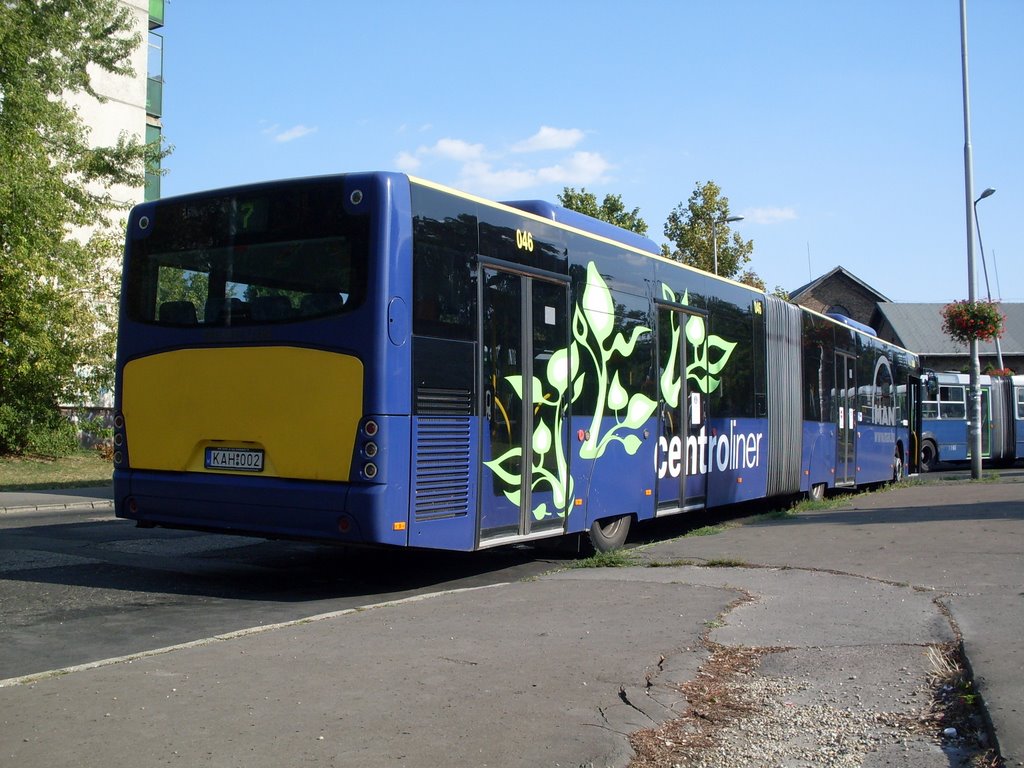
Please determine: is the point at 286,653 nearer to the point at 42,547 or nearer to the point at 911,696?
the point at 911,696

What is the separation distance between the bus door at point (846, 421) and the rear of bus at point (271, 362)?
13.6 m

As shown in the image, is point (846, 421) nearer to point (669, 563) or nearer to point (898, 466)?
point (898, 466)

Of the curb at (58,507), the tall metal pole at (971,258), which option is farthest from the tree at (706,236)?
the curb at (58,507)

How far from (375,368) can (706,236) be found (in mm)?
38632

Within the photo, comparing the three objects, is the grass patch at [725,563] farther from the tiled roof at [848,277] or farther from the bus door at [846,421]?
the tiled roof at [848,277]

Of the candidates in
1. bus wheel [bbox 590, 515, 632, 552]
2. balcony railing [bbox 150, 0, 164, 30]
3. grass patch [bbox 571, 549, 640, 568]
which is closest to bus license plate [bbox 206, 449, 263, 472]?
grass patch [bbox 571, 549, 640, 568]

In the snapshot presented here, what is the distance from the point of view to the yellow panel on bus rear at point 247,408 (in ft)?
26.3

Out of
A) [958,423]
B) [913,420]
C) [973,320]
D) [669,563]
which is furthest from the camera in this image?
[958,423]

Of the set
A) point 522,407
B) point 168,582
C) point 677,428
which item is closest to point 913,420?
point 677,428

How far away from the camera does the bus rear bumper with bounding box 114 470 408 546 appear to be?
786 cm

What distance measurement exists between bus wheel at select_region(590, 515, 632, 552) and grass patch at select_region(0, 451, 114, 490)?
45.1ft

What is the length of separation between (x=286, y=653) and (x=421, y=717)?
1504 millimetres

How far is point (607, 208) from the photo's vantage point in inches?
1747

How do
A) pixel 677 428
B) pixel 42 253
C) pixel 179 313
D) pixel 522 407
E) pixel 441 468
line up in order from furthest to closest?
1. pixel 42 253
2. pixel 677 428
3. pixel 522 407
4. pixel 179 313
5. pixel 441 468
